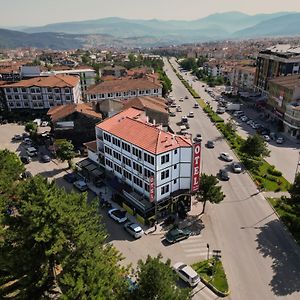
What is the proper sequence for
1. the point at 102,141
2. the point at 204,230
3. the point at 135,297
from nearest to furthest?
1. the point at 135,297
2. the point at 204,230
3. the point at 102,141

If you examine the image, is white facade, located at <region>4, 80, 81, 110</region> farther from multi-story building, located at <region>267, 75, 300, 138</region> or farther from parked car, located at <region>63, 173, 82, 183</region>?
multi-story building, located at <region>267, 75, 300, 138</region>

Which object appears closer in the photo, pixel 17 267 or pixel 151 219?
pixel 17 267

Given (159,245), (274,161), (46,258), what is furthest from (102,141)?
(274,161)

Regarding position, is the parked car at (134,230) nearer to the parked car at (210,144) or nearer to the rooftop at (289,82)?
the parked car at (210,144)

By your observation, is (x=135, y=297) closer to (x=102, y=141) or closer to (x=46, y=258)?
(x=46, y=258)

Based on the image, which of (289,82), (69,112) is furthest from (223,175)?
(289,82)

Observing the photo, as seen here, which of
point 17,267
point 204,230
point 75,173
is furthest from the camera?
point 75,173

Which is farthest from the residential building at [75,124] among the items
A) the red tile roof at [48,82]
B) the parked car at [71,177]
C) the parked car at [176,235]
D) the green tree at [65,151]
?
the parked car at [176,235]

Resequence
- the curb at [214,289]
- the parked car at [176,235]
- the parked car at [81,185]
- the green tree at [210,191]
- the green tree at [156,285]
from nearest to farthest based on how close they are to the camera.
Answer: the green tree at [156,285] → the curb at [214,289] → the parked car at [176,235] → the green tree at [210,191] → the parked car at [81,185]
